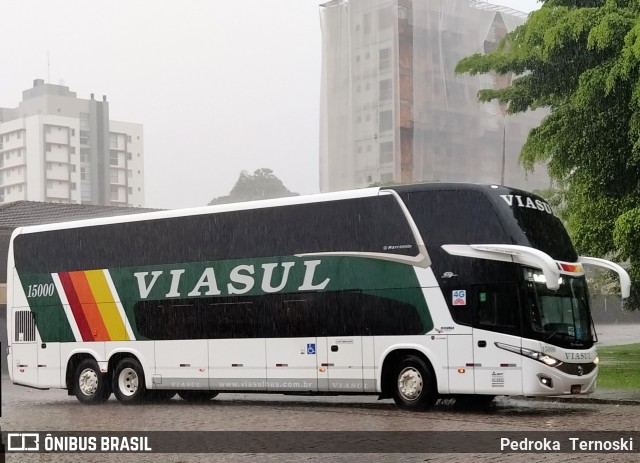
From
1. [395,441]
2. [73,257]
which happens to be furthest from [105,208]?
[395,441]

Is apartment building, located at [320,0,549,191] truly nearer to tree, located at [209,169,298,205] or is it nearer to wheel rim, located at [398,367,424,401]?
tree, located at [209,169,298,205]

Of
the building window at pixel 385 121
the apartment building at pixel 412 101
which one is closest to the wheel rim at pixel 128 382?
the apartment building at pixel 412 101

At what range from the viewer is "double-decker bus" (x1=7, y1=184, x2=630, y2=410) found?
1734 centimetres

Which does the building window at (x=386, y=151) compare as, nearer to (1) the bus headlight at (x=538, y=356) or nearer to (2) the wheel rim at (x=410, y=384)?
(2) the wheel rim at (x=410, y=384)

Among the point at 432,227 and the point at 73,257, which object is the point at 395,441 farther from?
the point at 73,257

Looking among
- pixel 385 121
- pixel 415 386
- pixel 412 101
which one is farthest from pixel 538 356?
pixel 412 101

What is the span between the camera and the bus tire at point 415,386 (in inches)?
701

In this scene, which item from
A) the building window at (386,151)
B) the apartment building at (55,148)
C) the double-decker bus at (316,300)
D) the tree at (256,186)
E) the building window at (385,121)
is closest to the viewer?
the double-decker bus at (316,300)

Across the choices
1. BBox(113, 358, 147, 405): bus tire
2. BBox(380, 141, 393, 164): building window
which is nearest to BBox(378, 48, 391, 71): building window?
BBox(380, 141, 393, 164): building window

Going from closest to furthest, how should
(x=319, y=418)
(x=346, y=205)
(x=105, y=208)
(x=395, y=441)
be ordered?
(x=395, y=441) → (x=319, y=418) → (x=346, y=205) → (x=105, y=208)

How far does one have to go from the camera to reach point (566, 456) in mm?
11164

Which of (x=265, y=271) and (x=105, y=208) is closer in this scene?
(x=265, y=271)

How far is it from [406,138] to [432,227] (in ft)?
210

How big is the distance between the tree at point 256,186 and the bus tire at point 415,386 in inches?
4370
